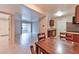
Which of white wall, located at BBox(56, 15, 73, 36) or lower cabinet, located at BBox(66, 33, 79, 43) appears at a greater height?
white wall, located at BBox(56, 15, 73, 36)

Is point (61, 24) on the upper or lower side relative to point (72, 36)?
upper

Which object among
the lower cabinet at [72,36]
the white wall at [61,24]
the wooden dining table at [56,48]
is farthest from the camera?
the lower cabinet at [72,36]

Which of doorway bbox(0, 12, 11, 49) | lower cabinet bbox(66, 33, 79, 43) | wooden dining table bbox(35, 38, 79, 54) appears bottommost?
wooden dining table bbox(35, 38, 79, 54)

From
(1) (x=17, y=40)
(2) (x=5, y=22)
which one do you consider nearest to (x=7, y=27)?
(2) (x=5, y=22)

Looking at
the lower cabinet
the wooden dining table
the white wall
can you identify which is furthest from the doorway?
the lower cabinet

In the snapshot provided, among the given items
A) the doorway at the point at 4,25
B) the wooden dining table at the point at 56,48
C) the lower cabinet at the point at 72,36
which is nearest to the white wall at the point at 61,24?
the wooden dining table at the point at 56,48

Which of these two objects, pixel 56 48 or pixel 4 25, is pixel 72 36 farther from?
pixel 4 25

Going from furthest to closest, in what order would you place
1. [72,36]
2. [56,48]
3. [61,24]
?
[72,36] → [61,24] → [56,48]

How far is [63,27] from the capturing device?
5.54ft

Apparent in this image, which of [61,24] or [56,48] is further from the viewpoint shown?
[61,24]

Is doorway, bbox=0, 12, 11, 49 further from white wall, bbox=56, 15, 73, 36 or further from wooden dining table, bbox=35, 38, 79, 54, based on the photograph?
white wall, bbox=56, 15, 73, 36

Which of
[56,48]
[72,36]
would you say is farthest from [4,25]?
[72,36]

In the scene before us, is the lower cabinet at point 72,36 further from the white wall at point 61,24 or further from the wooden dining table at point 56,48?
the white wall at point 61,24
